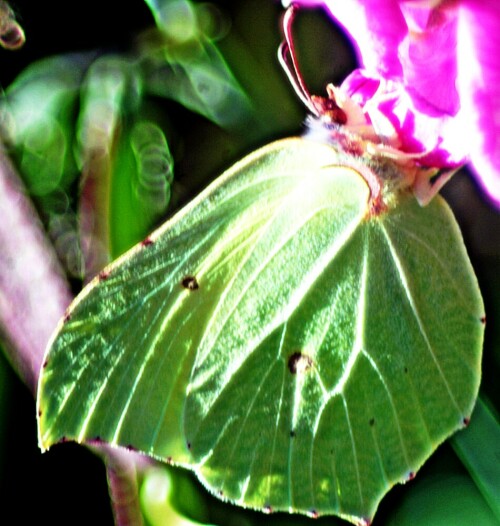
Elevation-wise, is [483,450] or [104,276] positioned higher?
[104,276]

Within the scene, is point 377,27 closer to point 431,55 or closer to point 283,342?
point 431,55

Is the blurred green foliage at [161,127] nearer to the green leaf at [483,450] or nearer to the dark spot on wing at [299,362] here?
the green leaf at [483,450]

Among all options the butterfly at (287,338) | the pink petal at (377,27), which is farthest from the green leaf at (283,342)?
the pink petal at (377,27)

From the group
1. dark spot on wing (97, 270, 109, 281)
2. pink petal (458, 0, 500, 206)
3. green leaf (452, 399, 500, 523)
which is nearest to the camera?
pink petal (458, 0, 500, 206)

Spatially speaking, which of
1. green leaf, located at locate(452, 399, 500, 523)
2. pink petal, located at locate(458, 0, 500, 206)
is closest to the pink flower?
pink petal, located at locate(458, 0, 500, 206)

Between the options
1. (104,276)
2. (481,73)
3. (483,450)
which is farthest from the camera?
(483,450)

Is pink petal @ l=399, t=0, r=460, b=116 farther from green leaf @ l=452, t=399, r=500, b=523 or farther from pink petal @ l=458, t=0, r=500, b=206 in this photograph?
green leaf @ l=452, t=399, r=500, b=523

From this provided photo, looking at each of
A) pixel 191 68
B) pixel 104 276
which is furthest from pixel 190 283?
pixel 191 68

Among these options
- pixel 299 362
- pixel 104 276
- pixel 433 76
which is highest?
pixel 433 76
